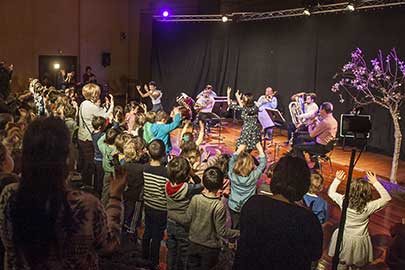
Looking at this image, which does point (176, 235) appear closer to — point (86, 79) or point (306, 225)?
point (306, 225)

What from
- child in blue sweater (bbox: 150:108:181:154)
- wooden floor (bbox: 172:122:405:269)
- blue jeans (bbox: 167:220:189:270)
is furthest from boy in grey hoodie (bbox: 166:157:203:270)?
child in blue sweater (bbox: 150:108:181:154)

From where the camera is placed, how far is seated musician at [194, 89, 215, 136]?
10.9 meters

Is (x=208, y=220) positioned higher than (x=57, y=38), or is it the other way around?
(x=57, y=38)

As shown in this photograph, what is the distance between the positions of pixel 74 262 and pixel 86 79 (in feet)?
46.7

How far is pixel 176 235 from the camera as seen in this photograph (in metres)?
3.90

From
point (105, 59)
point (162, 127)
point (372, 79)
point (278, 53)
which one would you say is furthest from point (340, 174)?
point (105, 59)

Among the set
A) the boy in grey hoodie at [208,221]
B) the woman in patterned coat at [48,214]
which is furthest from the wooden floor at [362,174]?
the woman in patterned coat at [48,214]

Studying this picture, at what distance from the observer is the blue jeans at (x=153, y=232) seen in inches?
162

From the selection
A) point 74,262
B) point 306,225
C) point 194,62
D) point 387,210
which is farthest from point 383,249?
point 194,62

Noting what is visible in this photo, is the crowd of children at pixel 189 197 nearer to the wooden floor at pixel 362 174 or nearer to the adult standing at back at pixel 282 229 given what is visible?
the adult standing at back at pixel 282 229

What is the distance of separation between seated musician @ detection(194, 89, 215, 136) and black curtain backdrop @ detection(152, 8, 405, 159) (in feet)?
8.12

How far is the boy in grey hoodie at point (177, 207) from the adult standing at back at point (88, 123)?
2326mm

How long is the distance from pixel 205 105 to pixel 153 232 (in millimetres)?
7120

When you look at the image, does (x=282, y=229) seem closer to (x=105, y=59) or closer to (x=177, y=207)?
(x=177, y=207)
